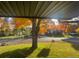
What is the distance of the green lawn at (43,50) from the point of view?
15180mm

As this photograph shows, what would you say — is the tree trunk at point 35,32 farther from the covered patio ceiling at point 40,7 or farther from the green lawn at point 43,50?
the covered patio ceiling at point 40,7

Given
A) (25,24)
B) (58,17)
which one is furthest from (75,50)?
(25,24)

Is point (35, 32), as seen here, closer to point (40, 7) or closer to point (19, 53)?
point (19, 53)

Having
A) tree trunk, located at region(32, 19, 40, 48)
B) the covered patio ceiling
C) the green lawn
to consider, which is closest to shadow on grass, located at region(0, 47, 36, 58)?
the green lawn

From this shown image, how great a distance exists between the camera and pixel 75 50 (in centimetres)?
1565

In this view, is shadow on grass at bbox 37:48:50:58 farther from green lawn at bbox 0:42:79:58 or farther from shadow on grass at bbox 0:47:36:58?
shadow on grass at bbox 0:47:36:58

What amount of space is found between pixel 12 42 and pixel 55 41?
317 cm

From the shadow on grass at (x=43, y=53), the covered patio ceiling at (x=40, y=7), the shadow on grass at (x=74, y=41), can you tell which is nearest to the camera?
the covered patio ceiling at (x=40, y=7)

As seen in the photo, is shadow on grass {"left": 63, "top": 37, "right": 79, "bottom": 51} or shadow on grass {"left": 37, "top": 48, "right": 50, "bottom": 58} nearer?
shadow on grass {"left": 37, "top": 48, "right": 50, "bottom": 58}

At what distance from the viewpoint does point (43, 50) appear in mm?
15422

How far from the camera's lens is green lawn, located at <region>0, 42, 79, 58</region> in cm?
1518

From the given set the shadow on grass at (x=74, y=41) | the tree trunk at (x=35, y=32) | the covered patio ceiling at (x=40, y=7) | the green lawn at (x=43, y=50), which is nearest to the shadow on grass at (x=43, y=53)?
the green lawn at (x=43, y=50)

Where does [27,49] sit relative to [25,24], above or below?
below

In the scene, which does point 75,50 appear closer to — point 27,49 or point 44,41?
point 44,41
